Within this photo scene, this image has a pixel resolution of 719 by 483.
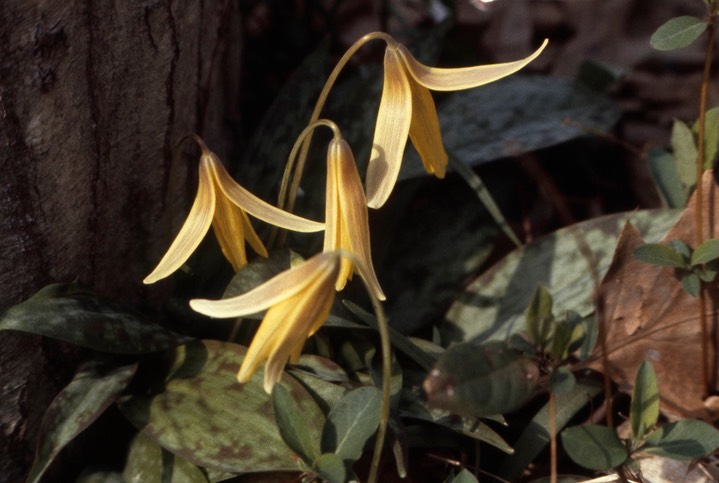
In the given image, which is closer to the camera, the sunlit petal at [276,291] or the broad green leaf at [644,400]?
the sunlit petal at [276,291]

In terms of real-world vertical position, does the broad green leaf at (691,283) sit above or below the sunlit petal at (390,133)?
below

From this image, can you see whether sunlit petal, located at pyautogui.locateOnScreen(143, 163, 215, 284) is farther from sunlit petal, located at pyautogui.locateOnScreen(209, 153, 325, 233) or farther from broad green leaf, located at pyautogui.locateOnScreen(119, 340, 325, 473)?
broad green leaf, located at pyautogui.locateOnScreen(119, 340, 325, 473)

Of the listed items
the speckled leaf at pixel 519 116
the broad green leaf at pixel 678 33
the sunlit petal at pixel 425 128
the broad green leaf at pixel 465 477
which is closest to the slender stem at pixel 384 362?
the broad green leaf at pixel 465 477

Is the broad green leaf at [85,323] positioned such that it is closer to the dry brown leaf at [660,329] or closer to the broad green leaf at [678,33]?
the dry brown leaf at [660,329]

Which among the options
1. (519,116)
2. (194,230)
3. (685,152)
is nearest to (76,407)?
(194,230)

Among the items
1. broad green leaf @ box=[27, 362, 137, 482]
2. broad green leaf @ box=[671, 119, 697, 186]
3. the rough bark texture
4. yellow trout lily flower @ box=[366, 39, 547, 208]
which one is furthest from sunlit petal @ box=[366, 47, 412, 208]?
broad green leaf @ box=[671, 119, 697, 186]
